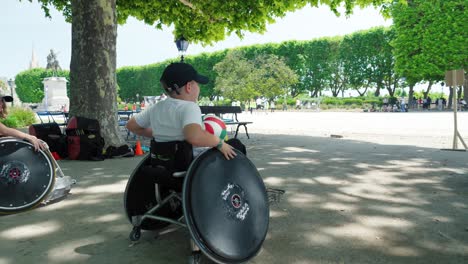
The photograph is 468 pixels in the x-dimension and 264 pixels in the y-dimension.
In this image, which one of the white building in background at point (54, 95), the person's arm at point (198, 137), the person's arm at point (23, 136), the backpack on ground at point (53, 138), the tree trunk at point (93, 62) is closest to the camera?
the person's arm at point (198, 137)

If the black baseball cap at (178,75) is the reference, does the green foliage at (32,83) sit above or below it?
above

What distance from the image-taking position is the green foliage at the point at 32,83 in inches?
2559

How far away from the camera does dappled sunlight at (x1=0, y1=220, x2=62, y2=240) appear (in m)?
3.47

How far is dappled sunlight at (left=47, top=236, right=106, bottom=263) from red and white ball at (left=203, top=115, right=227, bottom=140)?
4.62 ft

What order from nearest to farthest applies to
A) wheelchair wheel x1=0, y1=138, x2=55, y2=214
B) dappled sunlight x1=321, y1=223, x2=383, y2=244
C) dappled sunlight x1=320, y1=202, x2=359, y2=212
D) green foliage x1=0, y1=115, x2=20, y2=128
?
dappled sunlight x1=321, y1=223, x2=383, y2=244, wheelchair wheel x1=0, y1=138, x2=55, y2=214, dappled sunlight x1=320, y1=202, x2=359, y2=212, green foliage x1=0, y1=115, x2=20, y2=128

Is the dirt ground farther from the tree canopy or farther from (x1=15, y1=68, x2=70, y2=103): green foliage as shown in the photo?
(x1=15, y1=68, x2=70, y2=103): green foliage

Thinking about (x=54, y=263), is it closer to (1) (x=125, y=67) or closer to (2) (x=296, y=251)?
(2) (x=296, y=251)

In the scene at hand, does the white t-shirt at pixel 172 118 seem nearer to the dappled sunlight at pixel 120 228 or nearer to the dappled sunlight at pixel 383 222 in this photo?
the dappled sunlight at pixel 120 228

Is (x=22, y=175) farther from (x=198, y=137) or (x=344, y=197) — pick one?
(x=344, y=197)

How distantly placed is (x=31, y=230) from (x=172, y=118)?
2009 mm

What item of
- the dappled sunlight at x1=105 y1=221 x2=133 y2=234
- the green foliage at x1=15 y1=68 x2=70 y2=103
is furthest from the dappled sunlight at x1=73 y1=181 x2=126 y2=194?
the green foliage at x1=15 y1=68 x2=70 y2=103

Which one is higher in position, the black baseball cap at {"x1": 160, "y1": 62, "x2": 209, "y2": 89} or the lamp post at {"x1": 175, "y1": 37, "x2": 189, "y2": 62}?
the lamp post at {"x1": 175, "y1": 37, "x2": 189, "y2": 62}

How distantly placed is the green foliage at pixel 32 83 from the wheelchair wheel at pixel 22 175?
66021mm

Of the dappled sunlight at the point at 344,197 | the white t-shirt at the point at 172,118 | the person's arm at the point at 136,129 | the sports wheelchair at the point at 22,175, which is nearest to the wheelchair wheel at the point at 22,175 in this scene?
the sports wheelchair at the point at 22,175
